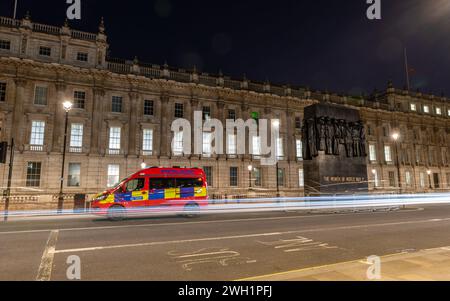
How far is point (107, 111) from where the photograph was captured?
30.5 meters

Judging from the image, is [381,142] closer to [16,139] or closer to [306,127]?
[306,127]

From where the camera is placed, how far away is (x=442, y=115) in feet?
175

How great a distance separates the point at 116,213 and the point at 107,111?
18.7 m

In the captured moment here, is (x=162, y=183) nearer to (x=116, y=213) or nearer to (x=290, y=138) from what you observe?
(x=116, y=213)

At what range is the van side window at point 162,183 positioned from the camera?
16625 millimetres

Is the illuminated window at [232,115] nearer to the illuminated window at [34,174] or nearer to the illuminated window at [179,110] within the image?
the illuminated window at [179,110]

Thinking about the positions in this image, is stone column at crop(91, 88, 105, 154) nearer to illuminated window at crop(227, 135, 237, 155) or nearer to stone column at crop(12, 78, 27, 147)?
stone column at crop(12, 78, 27, 147)

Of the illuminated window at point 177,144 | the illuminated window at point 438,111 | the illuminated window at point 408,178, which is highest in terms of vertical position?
the illuminated window at point 438,111

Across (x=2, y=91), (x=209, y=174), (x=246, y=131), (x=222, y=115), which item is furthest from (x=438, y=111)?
(x=2, y=91)

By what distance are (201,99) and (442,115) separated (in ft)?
159

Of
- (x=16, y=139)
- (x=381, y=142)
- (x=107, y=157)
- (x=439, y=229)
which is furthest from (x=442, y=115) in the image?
(x=16, y=139)

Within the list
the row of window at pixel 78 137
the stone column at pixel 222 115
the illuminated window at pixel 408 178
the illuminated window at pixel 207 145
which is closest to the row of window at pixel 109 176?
the illuminated window at pixel 207 145

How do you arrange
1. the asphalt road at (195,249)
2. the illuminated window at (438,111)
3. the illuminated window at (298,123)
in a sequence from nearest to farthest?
the asphalt road at (195,249), the illuminated window at (298,123), the illuminated window at (438,111)

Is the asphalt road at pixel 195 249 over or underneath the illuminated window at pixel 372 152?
underneath
